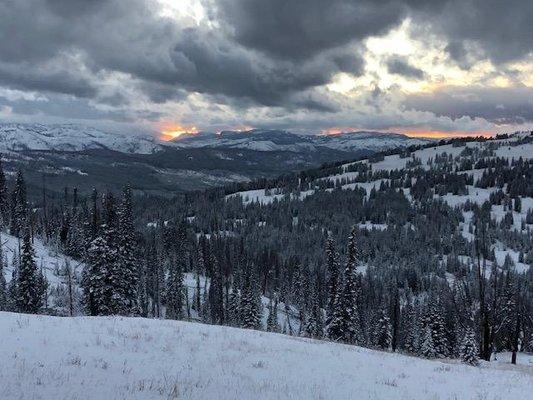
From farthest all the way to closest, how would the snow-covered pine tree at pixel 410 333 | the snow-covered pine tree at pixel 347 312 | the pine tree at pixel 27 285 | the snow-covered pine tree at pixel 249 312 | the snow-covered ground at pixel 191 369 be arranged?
the snow-covered pine tree at pixel 410 333 → the snow-covered pine tree at pixel 249 312 → the pine tree at pixel 27 285 → the snow-covered pine tree at pixel 347 312 → the snow-covered ground at pixel 191 369

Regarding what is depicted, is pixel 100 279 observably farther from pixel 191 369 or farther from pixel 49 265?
pixel 49 265

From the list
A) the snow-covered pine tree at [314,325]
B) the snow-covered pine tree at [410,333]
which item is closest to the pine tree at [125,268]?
the snow-covered pine tree at [314,325]

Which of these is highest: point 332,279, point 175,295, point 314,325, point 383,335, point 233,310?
point 332,279

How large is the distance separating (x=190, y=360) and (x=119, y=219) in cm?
4864

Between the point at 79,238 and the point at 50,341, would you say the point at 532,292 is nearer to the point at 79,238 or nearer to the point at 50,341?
the point at 79,238

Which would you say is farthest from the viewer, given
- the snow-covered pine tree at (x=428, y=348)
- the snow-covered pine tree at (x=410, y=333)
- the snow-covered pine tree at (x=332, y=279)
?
the snow-covered pine tree at (x=410, y=333)

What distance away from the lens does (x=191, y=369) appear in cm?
1678

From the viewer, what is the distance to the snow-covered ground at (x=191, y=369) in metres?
13.1

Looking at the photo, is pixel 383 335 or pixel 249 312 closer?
pixel 249 312

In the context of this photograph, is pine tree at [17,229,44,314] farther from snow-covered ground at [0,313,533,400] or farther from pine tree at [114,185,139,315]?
snow-covered ground at [0,313,533,400]

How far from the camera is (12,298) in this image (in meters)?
68.1

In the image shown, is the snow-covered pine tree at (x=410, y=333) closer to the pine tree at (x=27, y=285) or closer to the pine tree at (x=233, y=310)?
the pine tree at (x=233, y=310)

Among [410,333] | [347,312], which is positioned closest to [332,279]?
[347,312]

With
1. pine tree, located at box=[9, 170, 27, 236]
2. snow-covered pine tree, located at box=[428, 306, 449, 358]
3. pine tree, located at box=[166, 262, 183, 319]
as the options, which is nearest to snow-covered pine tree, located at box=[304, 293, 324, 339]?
snow-covered pine tree, located at box=[428, 306, 449, 358]
